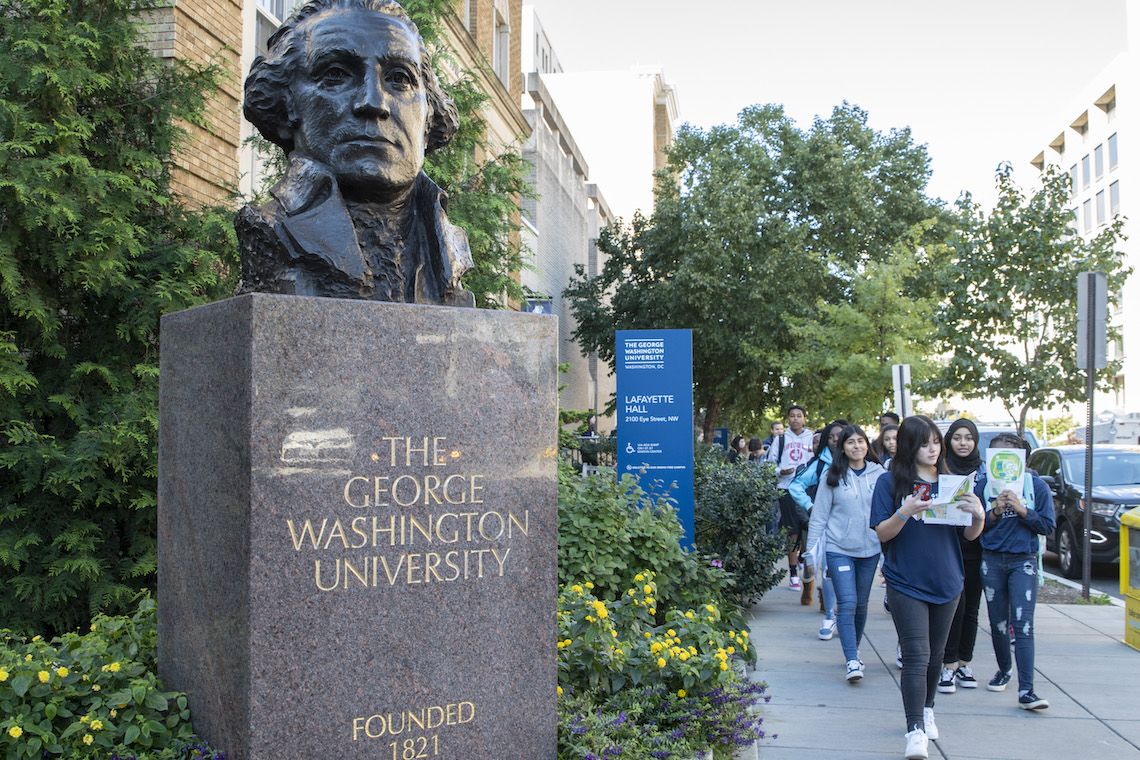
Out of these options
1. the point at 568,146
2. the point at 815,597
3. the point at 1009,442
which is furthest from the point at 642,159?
the point at 1009,442

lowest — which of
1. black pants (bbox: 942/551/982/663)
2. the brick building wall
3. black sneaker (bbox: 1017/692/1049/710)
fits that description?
black sneaker (bbox: 1017/692/1049/710)

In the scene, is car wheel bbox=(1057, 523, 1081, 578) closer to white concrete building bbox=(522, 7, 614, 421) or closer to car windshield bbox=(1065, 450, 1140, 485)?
car windshield bbox=(1065, 450, 1140, 485)

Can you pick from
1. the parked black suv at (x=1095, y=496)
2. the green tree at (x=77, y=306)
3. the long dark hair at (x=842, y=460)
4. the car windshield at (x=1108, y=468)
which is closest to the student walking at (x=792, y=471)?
the long dark hair at (x=842, y=460)

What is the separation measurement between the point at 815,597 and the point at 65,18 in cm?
977

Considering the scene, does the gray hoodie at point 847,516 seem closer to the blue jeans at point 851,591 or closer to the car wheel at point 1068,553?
Answer: the blue jeans at point 851,591

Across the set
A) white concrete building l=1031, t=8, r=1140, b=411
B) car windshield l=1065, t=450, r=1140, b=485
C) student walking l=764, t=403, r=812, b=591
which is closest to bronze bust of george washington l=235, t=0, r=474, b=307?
student walking l=764, t=403, r=812, b=591

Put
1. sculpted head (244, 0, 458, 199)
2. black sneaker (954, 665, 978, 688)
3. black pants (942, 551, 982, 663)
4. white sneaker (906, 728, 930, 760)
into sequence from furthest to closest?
black sneaker (954, 665, 978, 688), black pants (942, 551, 982, 663), white sneaker (906, 728, 930, 760), sculpted head (244, 0, 458, 199)

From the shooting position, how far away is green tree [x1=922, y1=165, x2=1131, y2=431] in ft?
56.2

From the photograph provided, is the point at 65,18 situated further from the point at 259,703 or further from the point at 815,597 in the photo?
the point at 815,597

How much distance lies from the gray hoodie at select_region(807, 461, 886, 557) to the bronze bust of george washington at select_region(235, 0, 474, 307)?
4.36m

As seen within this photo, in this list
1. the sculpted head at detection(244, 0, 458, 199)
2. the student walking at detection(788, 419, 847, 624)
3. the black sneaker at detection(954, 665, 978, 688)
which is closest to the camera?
the sculpted head at detection(244, 0, 458, 199)

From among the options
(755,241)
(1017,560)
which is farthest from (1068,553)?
(755,241)

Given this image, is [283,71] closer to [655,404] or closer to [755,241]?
[655,404]

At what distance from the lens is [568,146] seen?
130 ft
